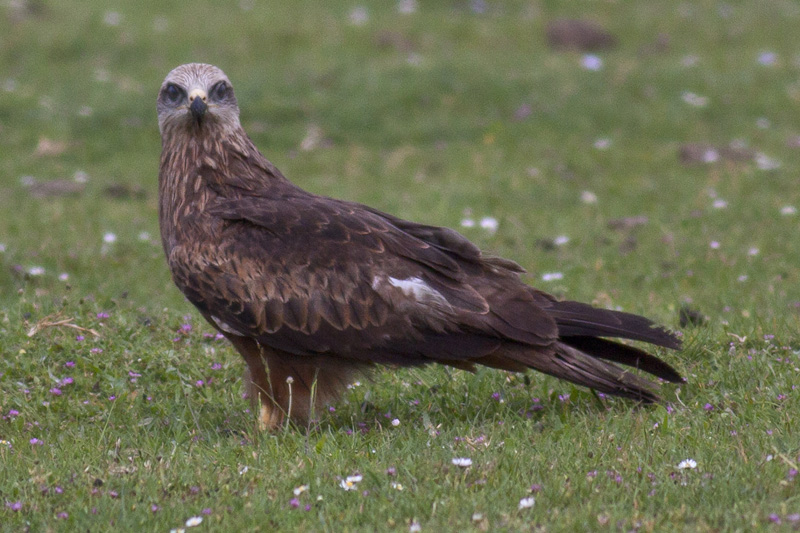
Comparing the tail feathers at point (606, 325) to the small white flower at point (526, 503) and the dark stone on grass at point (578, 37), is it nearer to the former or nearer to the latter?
the small white flower at point (526, 503)

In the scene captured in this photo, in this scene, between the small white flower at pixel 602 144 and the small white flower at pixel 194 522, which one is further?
the small white flower at pixel 602 144

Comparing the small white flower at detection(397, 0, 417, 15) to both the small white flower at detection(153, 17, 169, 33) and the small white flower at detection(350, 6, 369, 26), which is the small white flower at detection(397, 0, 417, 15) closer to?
the small white flower at detection(350, 6, 369, 26)

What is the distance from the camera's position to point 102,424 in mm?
5398

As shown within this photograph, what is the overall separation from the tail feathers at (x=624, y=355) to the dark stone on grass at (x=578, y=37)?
1111 cm

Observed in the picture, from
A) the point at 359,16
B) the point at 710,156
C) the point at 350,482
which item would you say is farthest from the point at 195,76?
the point at 359,16

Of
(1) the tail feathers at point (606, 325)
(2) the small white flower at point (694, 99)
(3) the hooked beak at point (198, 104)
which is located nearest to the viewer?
(1) the tail feathers at point (606, 325)

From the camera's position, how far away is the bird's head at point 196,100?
597 cm

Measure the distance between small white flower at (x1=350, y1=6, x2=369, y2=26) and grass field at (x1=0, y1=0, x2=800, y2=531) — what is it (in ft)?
0.18

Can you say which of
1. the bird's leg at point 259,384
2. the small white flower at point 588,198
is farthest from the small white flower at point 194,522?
the small white flower at point 588,198

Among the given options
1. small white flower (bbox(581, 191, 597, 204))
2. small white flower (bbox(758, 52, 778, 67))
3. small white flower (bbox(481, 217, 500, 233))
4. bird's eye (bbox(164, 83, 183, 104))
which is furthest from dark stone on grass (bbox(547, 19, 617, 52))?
bird's eye (bbox(164, 83, 183, 104))

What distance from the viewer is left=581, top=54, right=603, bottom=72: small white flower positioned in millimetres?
14645

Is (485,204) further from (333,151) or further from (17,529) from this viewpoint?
(17,529)

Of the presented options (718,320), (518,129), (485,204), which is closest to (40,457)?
(718,320)

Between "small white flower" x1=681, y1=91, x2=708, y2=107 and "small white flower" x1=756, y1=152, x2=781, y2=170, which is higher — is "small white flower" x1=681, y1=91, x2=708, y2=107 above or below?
above
